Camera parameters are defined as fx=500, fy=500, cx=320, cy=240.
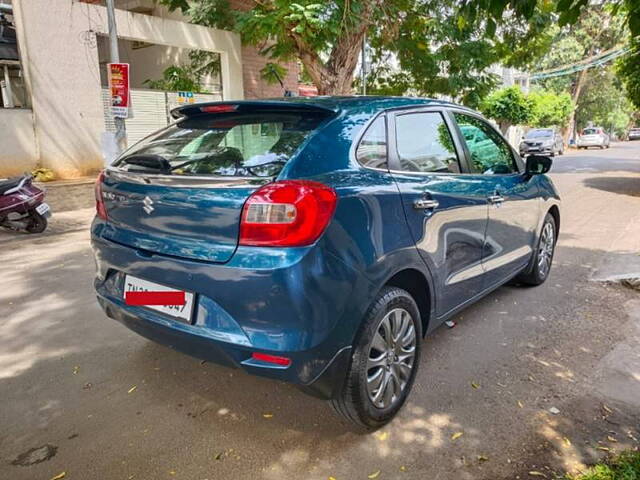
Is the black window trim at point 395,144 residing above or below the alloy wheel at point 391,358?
above

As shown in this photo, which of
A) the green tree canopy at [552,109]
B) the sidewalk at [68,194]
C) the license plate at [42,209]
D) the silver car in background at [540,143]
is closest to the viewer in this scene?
the license plate at [42,209]

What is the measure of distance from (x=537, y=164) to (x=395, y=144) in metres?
1.94

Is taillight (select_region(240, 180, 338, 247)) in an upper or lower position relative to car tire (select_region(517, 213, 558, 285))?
upper

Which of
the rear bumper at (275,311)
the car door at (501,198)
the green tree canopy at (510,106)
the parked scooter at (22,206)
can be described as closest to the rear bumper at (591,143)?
the green tree canopy at (510,106)

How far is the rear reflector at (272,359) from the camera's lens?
219 centimetres

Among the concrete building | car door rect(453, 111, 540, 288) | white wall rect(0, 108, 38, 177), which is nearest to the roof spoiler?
car door rect(453, 111, 540, 288)

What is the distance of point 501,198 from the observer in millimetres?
3719

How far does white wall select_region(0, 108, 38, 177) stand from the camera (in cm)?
897

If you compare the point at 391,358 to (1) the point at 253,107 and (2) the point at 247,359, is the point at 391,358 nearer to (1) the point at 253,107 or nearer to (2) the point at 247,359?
(2) the point at 247,359

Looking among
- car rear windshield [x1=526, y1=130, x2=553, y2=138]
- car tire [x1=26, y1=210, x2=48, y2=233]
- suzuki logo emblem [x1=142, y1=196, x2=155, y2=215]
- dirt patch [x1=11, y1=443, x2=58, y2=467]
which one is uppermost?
suzuki logo emblem [x1=142, y1=196, x2=155, y2=215]

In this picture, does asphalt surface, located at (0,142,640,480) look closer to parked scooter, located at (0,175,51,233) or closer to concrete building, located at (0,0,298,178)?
parked scooter, located at (0,175,51,233)

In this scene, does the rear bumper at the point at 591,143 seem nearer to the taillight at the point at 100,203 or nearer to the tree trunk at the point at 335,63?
the tree trunk at the point at 335,63

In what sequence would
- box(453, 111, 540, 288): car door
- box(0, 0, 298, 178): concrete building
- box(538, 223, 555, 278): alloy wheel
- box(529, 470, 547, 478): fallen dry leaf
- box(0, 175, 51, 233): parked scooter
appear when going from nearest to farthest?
box(529, 470, 547, 478): fallen dry leaf
box(453, 111, 540, 288): car door
box(538, 223, 555, 278): alloy wheel
box(0, 175, 51, 233): parked scooter
box(0, 0, 298, 178): concrete building

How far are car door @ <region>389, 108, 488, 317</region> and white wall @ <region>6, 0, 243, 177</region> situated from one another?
28.3 ft
